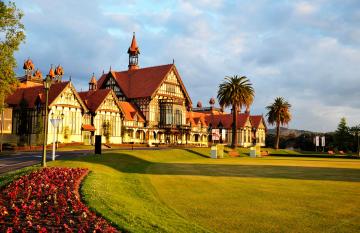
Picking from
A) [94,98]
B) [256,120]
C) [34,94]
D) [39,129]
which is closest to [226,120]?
[256,120]

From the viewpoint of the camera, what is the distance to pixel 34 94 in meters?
72.6

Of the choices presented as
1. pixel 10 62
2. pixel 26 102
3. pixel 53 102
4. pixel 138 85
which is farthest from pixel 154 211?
pixel 138 85

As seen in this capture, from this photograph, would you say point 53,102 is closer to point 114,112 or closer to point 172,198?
point 114,112

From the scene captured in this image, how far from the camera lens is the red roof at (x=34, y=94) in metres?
69.1

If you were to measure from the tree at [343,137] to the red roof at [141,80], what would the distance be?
43159mm

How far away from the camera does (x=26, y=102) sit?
7181 cm

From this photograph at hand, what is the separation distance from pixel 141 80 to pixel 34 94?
30386mm

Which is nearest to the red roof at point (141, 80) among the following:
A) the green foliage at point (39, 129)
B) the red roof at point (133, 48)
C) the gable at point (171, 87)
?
the gable at point (171, 87)

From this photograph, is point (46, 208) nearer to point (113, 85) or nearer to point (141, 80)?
point (141, 80)

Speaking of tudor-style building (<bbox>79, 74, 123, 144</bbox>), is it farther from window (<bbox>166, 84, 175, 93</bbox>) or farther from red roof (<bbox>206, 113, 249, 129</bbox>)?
red roof (<bbox>206, 113, 249, 129</bbox>)

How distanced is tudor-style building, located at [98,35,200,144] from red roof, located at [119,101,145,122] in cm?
172

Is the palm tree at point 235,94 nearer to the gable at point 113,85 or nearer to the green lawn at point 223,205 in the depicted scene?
the gable at point 113,85

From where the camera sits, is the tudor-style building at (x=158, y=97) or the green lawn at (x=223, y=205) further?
the tudor-style building at (x=158, y=97)

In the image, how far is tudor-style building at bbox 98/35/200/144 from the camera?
90.9m
